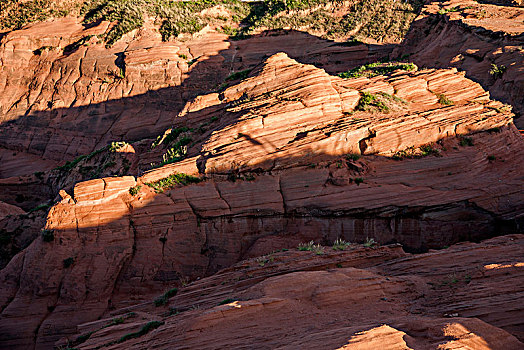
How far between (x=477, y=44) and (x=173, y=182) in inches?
1125

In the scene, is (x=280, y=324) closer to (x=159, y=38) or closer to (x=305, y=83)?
(x=305, y=83)

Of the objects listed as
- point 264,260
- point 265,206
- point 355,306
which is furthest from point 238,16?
point 355,306

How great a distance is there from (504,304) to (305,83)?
57.7 ft

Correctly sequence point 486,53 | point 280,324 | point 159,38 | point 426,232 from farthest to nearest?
point 159,38 < point 486,53 < point 426,232 < point 280,324

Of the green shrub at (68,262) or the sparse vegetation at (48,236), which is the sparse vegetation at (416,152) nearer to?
the green shrub at (68,262)

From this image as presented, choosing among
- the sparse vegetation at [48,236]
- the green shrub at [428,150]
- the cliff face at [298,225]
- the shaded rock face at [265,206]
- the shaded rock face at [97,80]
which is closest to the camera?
the cliff face at [298,225]

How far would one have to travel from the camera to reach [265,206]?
2141 centimetres

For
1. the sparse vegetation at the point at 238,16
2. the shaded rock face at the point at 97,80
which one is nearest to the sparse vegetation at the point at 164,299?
the shaded rock face at the point at 97,80

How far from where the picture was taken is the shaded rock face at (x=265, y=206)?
785 inches

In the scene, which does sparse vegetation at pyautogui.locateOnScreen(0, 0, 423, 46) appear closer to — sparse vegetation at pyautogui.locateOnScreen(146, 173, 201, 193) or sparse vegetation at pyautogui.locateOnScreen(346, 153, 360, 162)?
sparse vegetation at pyautogui.locateOnScreen(346, 153, 360, 162)

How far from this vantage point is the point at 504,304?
10.6 meters

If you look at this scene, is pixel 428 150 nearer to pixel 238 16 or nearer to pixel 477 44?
pixel 477 44

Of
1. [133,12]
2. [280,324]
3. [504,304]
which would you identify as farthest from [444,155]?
[133,12]

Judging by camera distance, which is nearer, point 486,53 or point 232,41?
point 486,53
